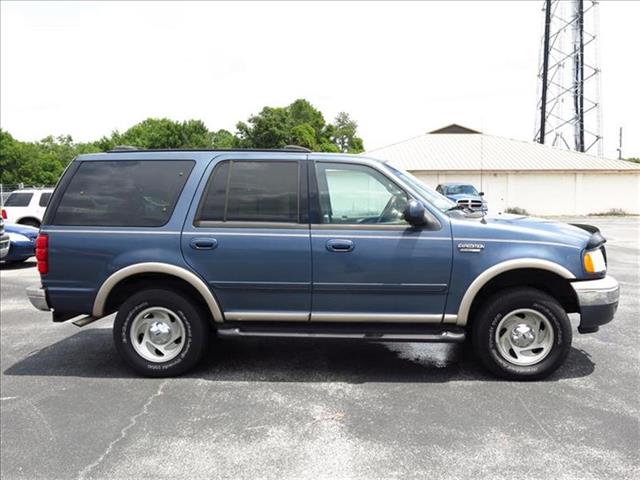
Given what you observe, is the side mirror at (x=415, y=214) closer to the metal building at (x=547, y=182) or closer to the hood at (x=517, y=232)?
the hood at (x=517, y=232)

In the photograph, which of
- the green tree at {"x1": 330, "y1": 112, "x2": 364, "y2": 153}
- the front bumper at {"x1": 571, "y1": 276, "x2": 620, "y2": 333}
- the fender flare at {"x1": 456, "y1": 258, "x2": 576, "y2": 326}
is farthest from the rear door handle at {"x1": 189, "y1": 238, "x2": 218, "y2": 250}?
the green tree at {"x1": 330, "y1": 112, "x2": 364, "y2": 153}

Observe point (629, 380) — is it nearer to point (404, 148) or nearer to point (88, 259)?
point (88, 259)

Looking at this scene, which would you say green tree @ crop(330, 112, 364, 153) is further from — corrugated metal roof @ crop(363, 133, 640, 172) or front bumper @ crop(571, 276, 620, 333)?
front bumper @ crop(571, 276, 620, 333)

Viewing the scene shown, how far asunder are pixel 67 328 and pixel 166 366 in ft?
7.69

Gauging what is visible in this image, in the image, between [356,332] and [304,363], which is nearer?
[356,332]

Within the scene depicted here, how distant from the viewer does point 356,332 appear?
13.9 ft

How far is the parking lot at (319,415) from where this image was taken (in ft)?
9.99

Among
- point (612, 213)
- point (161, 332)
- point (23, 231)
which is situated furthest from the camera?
point (612, 213)

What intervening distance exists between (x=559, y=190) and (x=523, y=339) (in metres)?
28.8

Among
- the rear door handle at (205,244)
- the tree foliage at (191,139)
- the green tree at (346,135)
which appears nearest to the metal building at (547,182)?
the rear door handle at (205,244)

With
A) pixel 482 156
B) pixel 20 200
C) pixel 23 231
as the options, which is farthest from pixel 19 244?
pixel 482 156

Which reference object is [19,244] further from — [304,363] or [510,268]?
[510,268]

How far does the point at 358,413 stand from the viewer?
3.70 m

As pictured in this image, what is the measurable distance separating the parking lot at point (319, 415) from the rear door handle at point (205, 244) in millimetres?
1174
